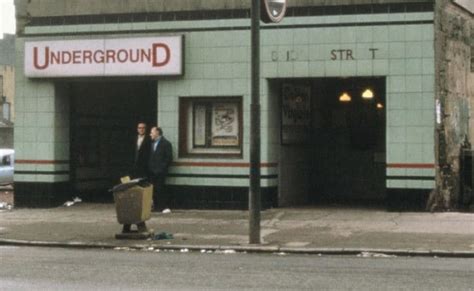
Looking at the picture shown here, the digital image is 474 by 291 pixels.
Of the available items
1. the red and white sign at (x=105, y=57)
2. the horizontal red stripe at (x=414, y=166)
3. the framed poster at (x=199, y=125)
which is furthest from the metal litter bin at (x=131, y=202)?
the horizontal red stripe at (x=414, y=166)

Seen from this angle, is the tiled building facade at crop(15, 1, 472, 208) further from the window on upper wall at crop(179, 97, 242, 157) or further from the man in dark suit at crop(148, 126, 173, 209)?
the man in dark suit at crop(148, 126, 173, 209)

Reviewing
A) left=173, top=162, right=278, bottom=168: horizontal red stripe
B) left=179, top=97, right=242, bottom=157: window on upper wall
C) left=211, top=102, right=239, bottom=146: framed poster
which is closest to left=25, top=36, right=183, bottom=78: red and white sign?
left=179, top=97, right=242, bottom=157: window on upper wall

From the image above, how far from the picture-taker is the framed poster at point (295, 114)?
1902 centimetres

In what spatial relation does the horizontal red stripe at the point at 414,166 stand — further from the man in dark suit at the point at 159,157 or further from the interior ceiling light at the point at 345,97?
the man in dark suit at the point at 159,157

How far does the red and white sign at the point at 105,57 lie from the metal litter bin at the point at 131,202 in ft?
16.2

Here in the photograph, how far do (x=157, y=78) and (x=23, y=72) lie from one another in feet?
11.3

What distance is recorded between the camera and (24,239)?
14258 millimetres

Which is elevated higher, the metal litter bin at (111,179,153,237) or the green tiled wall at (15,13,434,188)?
the green tiled wall at (15,13,434,188)

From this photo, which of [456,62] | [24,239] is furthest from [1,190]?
[456,62]

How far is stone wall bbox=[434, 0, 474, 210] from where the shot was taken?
1736 cm

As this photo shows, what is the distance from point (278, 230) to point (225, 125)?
4294mm

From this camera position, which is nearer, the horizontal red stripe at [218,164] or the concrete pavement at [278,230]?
the concrete pavement at [278,230]

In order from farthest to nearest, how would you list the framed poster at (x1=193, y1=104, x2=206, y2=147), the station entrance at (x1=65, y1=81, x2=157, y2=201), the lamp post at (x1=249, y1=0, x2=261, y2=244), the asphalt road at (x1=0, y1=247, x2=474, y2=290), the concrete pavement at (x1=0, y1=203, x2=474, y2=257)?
1. the station entrance at (x1=65, y1=81, x2=157, y2=201)
2. the framed poster at (x1=193, y1=104, x2=206, y2=147)
3. the lamp post at (x1=249, y1=0, x2=261, y2=244)
4. the concrete pavement at (x1=0, y1=203, x2=474, y2=257)
5. the asphalt road at (x1=0, y1=247, x2=474, y2=290)

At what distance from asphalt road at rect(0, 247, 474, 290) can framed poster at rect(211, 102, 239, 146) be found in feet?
20.5
